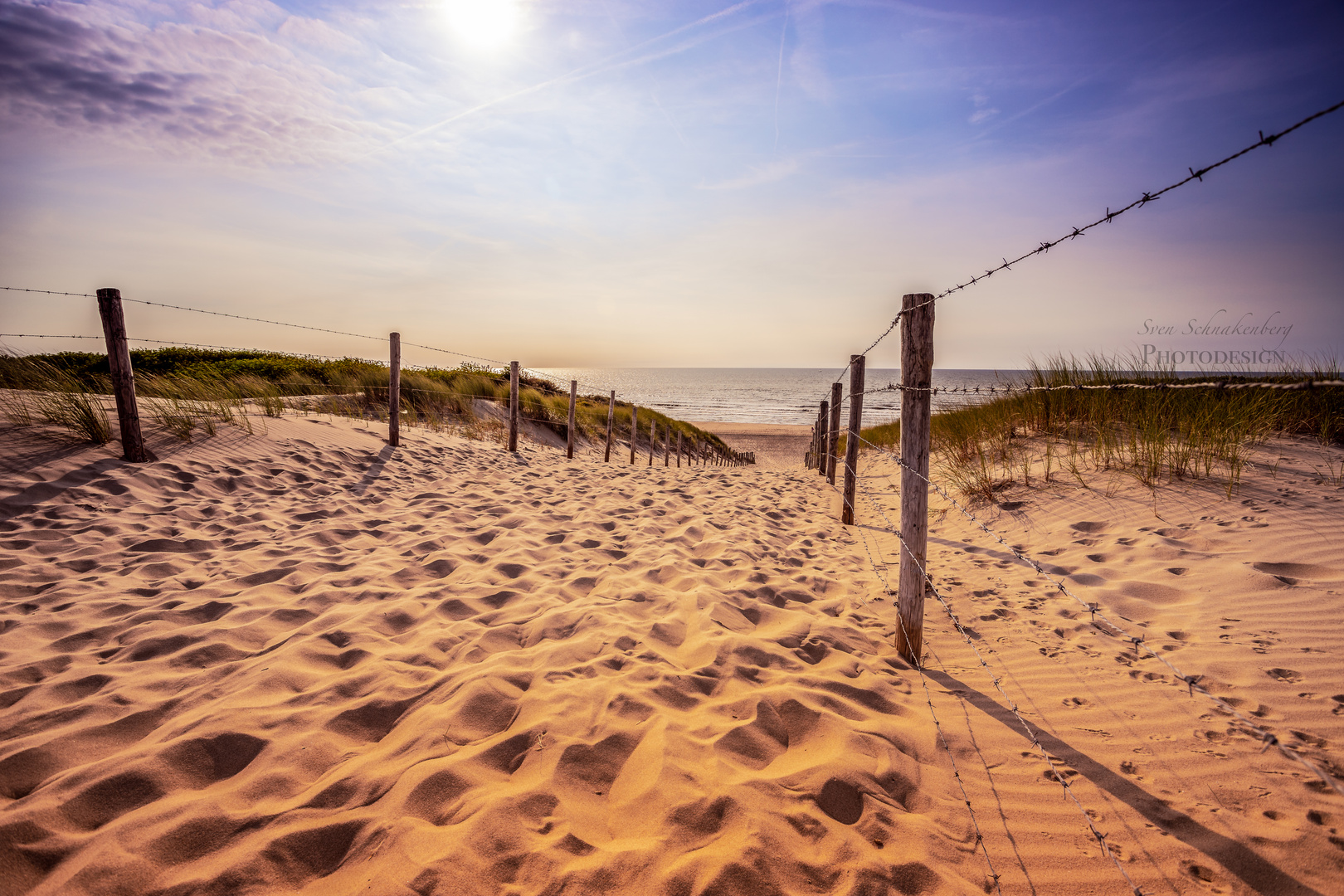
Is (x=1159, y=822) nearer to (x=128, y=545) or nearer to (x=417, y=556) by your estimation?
(x=417, y=556)

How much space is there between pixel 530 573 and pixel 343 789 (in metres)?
1.99

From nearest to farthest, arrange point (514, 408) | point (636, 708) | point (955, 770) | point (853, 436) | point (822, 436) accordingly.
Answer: point (955, 770) → point (636, 708) → point (853, 436) → point (514, 408) → point (822, 436)

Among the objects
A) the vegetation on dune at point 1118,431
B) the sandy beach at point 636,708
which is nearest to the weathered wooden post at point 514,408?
the sandy beach at point 636,708

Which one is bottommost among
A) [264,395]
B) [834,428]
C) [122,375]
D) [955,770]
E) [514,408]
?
[955,770]

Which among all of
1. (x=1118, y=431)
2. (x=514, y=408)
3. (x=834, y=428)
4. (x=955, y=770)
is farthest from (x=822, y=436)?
(x=955, y=770)

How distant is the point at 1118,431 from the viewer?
6.34 meters

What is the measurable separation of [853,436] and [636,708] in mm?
4379

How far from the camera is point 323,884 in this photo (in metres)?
1.48

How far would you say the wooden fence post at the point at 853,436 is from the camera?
5898mm

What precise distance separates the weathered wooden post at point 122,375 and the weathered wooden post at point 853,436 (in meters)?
7.11

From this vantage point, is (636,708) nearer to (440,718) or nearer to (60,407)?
(440,718)

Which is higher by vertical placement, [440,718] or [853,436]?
[853,436]

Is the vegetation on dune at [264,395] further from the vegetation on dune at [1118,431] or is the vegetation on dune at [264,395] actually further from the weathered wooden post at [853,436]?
the vegetation on dune at [1118,431]

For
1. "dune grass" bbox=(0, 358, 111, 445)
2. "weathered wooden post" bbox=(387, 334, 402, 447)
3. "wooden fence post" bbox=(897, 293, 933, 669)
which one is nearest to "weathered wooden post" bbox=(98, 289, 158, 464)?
"dune grass" bbox=(0, 358, 111, 445)
